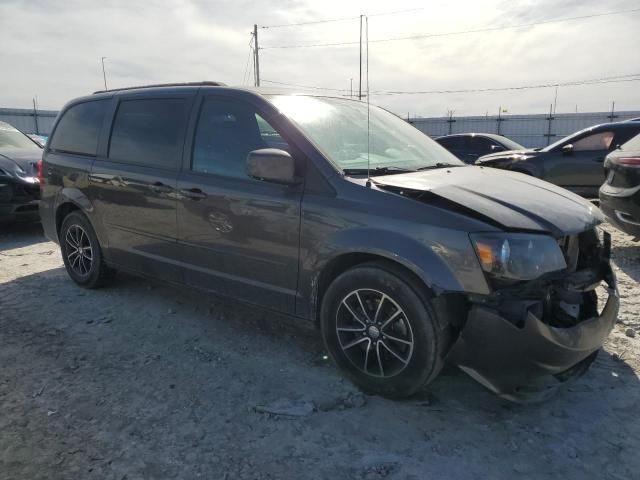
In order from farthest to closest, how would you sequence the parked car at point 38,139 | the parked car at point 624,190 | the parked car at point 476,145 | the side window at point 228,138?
the parked car at point 476,145
the parked car at point 38,139
the parked car at point 624,190
the side window at point 228,138

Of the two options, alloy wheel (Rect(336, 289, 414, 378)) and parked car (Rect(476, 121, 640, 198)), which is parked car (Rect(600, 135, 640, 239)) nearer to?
parked car (Rect(476, 121, 640, 198))

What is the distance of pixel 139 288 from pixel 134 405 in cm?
221

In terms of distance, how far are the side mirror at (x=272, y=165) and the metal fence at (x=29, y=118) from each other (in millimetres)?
29362

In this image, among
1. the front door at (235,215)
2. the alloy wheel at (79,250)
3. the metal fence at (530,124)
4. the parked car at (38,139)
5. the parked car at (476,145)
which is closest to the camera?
the front door at (235,215)

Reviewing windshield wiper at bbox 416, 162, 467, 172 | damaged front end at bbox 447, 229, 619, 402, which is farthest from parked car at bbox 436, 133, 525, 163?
damaged front end at bbox 447, 229, 619, 402

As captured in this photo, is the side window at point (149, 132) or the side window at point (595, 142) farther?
the side window at point (595, 142)

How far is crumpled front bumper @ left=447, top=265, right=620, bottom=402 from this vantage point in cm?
243

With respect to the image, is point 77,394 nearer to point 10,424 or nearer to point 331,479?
point 10,424

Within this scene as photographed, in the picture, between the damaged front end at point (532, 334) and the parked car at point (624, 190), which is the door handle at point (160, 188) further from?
the parked car at point (624, 190)

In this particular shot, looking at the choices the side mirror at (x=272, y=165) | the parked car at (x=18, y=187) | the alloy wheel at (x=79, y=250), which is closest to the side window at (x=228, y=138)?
the side mirror at (x=272, y=165)

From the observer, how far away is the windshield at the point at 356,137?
10.5ft

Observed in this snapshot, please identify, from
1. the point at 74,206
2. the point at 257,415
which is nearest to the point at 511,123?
the point at 74,206

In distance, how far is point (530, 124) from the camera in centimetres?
2558

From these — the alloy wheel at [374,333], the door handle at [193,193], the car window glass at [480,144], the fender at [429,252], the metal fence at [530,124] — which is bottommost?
the alloy wheel at [374,333]
